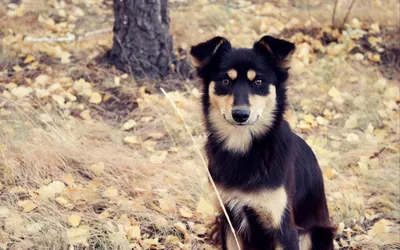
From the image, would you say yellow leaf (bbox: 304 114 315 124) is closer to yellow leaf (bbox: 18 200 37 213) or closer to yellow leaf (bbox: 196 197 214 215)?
yellow leaf (bbox: 196 197 214 215)

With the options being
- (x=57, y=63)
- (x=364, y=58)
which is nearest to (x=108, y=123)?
(x=57, y=63)

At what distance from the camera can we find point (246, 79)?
346 cm

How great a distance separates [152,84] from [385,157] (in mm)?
2695

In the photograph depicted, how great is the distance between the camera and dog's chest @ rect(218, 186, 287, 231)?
3256 millimetres

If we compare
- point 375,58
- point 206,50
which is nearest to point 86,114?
point 206,50

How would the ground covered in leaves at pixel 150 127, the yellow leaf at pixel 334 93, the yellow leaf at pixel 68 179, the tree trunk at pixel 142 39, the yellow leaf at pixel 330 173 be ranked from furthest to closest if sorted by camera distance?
the yellow leaf at pixel 334 93 < the tree trunk at pixel 142 39 < the yellow leaf at pixel 330 173 < the yellow leaf at pixel 68 179 < the ground covered in leaves at pixel 150 127

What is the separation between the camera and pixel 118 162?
4.68 m

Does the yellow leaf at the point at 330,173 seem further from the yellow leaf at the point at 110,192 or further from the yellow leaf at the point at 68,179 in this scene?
the yellow leaf at the point at 68,179

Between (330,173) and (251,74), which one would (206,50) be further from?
(330,173)

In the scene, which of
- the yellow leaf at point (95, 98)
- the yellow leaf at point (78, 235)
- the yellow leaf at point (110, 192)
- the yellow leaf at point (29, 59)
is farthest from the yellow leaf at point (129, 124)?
the yellow leaf at point (78, 235)

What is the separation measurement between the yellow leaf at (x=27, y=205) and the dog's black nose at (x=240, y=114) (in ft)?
5.55

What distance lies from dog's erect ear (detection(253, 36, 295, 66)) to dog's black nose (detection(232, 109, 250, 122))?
0.46m

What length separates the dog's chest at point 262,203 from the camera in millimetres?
3256

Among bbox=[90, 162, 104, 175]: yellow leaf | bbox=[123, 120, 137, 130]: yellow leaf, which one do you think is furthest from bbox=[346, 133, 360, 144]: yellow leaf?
bbox=[90, 162, 104, 175]: yellow leaf
